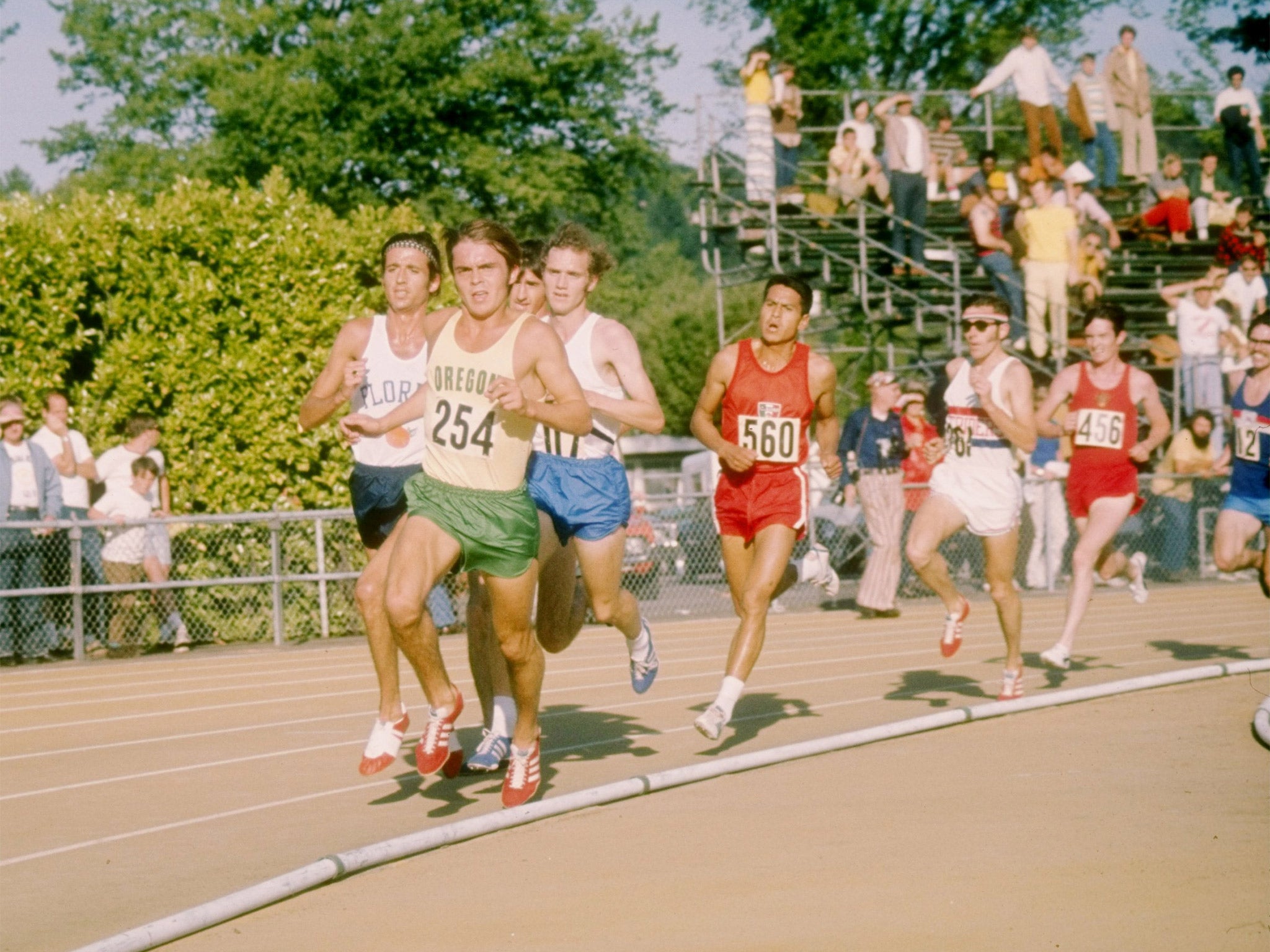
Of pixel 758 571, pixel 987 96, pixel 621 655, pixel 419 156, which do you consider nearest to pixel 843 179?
pixel 987 96

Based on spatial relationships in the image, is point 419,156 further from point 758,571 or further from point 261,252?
point 758,571

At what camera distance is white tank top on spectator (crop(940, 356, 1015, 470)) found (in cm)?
1058

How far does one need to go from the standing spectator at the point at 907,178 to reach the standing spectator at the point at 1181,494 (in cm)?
390

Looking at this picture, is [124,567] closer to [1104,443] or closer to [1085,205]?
[1104,443]

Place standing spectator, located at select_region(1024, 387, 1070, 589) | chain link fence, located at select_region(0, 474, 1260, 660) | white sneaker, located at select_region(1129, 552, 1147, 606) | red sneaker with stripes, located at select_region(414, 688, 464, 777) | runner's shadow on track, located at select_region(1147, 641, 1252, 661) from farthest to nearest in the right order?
standing spectator, located at select_region(1024, 387, 1070, 589) < chain link fence, located at select_region(0, 474, 1260, 660) < white sneaker, located at select_region(1129, 552, 1147, 606) < runner's shadow on track, located at select_region(1147, 641, 1252, 661) < red sneaker with stripes, located at select_region(414, 688, 464, 777)

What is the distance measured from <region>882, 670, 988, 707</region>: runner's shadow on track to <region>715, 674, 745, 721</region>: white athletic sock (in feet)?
7.35

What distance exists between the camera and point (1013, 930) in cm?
496

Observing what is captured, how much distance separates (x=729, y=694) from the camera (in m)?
8.55

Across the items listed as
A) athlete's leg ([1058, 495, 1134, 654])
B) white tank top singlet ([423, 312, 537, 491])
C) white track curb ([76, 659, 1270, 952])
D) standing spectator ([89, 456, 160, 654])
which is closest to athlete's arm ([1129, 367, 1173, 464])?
athlete's leg ([1058, 495, 1134, 654])

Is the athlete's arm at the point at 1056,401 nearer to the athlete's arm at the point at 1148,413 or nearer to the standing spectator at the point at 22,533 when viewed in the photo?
the athlete's arm at the point at 1148,413

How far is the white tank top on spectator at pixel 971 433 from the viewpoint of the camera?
1058cm

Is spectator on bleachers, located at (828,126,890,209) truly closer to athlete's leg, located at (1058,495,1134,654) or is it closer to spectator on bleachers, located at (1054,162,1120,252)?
spectator on bleachers, located at (1054,162,1120,252)

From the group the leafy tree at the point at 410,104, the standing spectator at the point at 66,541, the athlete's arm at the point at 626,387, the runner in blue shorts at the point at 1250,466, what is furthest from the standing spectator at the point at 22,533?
the leafy tree at the point at 410,104

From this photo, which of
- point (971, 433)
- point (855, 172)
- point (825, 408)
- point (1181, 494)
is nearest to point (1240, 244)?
point (1181, 494)
